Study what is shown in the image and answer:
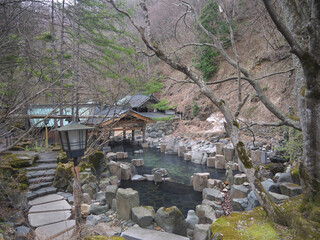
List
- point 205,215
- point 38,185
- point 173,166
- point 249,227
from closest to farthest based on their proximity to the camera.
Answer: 1. point 249,227
2. point 205,215
3. point 38,185
4. point 173,166

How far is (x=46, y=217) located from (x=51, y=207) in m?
0.51

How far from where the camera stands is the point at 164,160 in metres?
13.0

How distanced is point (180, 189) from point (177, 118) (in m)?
13.3

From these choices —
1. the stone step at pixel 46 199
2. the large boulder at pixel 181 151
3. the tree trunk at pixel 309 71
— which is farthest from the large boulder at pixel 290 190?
the large boulder at pixel 181 151

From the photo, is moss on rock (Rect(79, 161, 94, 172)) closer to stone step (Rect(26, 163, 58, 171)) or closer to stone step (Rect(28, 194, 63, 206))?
stone step (Rect(26, 163, 58, 171))

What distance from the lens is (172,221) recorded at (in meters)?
4.42

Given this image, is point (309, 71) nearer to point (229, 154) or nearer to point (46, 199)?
point (46, 199)

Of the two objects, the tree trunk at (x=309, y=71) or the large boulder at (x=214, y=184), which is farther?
the large boulder at (x=214, y=184)

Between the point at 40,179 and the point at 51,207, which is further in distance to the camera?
the point at 40,179

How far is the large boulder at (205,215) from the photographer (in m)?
4.91

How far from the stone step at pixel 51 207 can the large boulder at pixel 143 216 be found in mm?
1507

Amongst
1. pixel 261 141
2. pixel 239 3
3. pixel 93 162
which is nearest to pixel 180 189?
pixel 93 162

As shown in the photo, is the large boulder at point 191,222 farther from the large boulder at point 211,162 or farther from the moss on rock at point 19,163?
the large boulder at point 211,162

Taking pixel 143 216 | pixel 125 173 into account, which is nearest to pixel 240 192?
pixel 143 216
